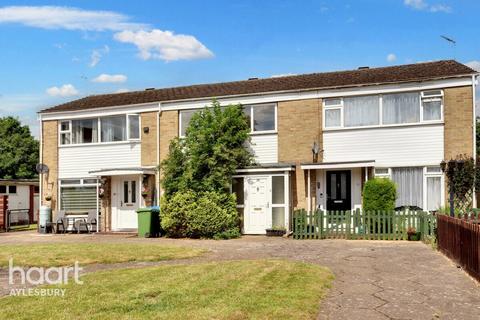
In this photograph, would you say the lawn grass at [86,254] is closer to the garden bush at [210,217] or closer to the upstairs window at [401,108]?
the garden bush at [210,217]

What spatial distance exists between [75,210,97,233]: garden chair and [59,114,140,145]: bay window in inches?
132

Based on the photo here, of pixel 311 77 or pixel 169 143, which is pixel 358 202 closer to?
pixel 311 77

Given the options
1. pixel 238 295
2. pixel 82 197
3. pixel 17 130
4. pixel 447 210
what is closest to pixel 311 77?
pixel 447 210

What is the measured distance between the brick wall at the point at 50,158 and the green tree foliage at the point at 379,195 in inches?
569

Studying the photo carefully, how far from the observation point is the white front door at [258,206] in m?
19.5

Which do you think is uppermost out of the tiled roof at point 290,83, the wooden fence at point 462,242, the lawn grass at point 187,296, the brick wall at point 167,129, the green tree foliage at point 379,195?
the tiled roof at point 290,83

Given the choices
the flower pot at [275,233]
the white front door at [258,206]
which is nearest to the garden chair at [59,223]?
the white front door at [258,206]

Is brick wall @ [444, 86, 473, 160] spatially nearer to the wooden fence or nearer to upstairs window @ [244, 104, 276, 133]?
the wooden fence

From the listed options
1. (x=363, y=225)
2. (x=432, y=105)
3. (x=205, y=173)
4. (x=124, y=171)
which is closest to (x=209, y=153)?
(x=205, y=173)

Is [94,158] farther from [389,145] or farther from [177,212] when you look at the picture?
[389,145]

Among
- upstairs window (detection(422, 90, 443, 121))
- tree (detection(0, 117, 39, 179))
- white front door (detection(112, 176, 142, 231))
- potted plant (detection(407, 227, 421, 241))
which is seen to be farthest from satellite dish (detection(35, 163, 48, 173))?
tree (detection(0, 117, 39, 179))

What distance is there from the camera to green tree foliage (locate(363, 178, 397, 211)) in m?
17.5

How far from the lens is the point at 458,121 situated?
1802 cm

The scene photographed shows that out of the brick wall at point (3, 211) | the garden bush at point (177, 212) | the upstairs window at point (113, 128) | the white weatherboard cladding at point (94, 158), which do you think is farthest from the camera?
A: the brick wall at point (3, 211)
